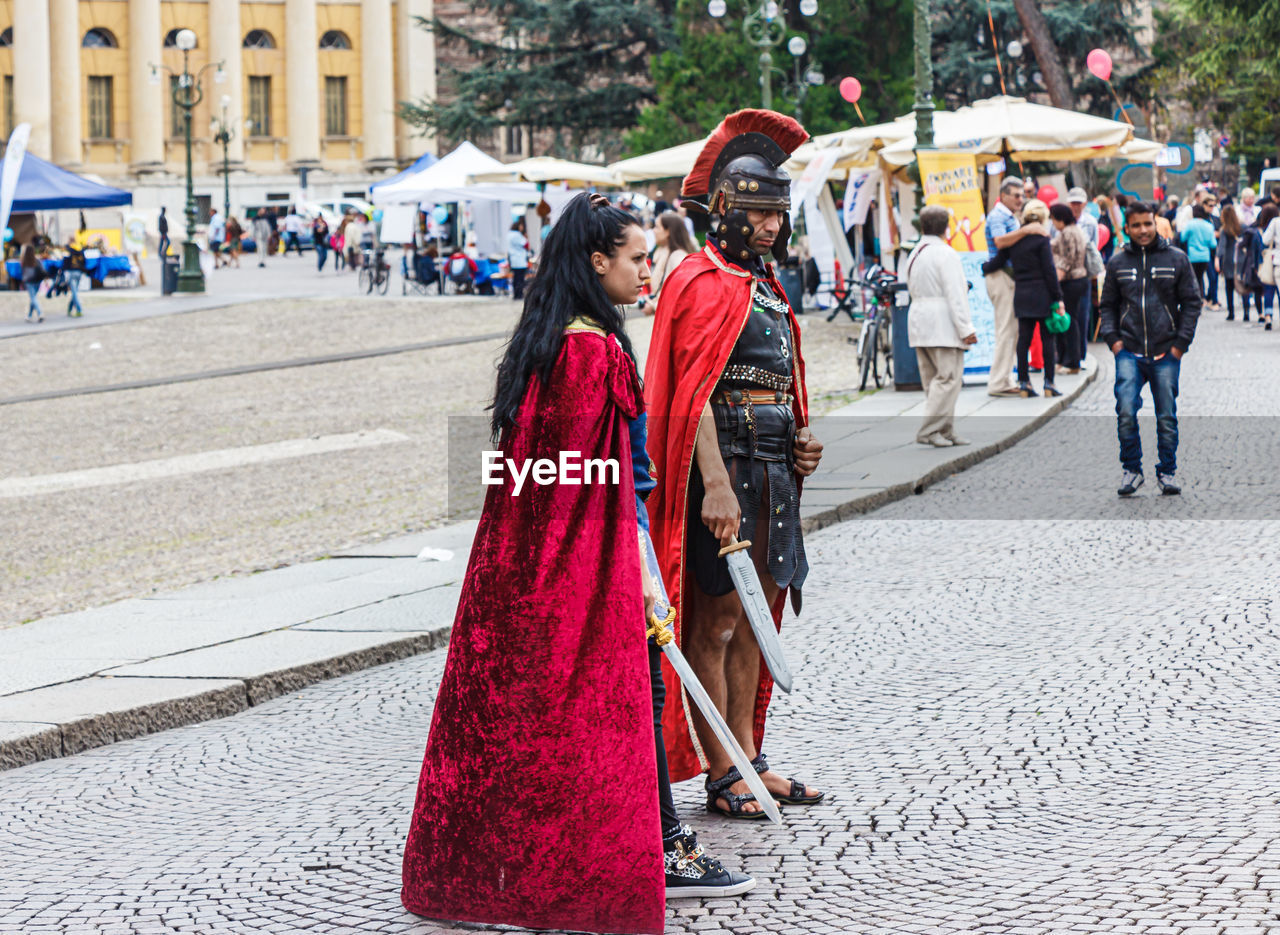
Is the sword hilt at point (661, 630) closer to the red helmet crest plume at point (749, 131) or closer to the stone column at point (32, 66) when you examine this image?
the red helmet crest plume at point (749, 131)

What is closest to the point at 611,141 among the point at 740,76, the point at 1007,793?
the point at 740,76

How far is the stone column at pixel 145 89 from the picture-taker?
73.2m

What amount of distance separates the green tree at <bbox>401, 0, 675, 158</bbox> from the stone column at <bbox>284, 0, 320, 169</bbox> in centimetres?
2426

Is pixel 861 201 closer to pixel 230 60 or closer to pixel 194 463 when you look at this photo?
pixel 194 463

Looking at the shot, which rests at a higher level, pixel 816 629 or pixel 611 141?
pixel 611 141

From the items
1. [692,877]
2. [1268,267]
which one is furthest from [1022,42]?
[692,877]

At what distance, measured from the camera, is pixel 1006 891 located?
430cm

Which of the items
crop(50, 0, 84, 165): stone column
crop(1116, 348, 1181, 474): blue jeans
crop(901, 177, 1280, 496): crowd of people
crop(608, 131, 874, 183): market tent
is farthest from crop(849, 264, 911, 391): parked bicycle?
crop(50, 0, 84, 165): stone column

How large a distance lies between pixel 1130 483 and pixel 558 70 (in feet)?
143

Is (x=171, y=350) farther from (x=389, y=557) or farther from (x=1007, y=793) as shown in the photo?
(x=1007, y=793)

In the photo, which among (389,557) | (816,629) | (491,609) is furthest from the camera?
(389,557)

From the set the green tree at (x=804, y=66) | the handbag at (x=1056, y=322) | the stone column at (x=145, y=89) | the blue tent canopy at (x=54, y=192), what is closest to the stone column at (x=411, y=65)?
the stone column at (x=145, y=89)

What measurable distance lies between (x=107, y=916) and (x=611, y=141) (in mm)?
52621

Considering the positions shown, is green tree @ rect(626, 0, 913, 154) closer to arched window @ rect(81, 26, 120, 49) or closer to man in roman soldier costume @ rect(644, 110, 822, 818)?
arched window @ rect(81, 26, 120, 49)
